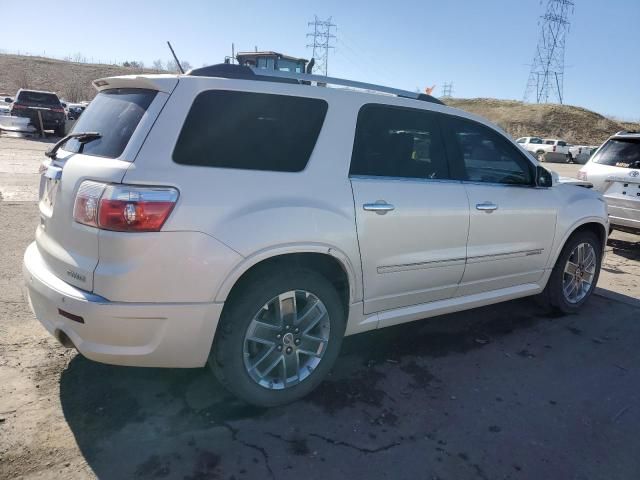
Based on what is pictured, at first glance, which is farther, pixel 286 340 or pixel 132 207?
pixel 286 340

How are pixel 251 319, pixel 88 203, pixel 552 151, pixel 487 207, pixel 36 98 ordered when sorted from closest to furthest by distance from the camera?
pixel 88 203
pixel 251 319
pixel 487 207
pixel 36 98
pixel 552 151

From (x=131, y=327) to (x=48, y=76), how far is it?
83.7m

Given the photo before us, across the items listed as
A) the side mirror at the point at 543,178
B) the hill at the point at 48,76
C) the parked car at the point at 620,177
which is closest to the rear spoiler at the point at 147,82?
the side mirror at the point at 543,178

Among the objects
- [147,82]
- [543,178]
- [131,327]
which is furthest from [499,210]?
[131,327]

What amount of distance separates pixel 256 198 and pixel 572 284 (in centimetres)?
371

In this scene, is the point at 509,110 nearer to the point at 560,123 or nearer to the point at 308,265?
the point at 560,123

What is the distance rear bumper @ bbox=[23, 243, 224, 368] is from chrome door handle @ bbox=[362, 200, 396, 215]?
1.14m

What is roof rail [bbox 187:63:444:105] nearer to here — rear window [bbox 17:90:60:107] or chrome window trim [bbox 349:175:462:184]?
chrome window trim [bbox 349:175:462:184]

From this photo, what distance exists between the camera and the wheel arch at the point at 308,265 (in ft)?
8.96

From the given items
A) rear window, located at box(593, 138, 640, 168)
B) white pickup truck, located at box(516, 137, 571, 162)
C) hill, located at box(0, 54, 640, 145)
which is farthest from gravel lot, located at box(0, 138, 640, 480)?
hill, located at box(0, 54, 640, 145)

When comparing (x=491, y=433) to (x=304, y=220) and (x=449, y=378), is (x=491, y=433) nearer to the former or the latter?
(x=449, y=378)

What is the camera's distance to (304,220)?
116 inches

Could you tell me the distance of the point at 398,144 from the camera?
3.59 m

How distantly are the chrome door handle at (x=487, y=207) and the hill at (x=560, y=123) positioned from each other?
197 ft
